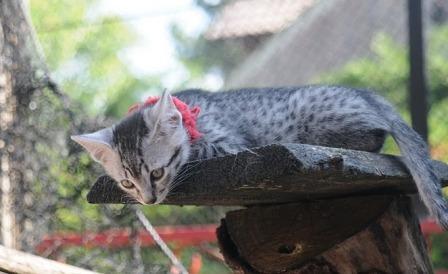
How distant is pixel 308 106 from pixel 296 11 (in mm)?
5908

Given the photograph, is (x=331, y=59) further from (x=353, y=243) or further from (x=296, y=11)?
(x=353, y=243)

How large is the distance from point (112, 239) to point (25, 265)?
1.83 m

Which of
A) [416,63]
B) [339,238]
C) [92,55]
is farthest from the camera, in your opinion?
[92,55]

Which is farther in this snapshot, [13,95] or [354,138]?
[13,95]

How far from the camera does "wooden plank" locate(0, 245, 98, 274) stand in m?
2.16

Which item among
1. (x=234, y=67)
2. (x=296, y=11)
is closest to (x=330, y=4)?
(x=296, y=11)

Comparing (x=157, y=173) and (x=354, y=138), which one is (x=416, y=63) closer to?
(x=354, y=138)

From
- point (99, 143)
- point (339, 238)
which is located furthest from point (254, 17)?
point (339, 238)

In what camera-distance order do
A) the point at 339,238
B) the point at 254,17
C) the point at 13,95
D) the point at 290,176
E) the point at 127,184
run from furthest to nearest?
the point at 254,17, the point at 13,95, the point at 127,184, the point at 339,238, the point at 290,176

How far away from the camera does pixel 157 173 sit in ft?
7.41

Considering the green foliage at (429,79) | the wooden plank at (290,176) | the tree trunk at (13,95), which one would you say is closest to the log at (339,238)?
the wooden plank at (290,176)

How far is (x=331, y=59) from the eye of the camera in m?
7.54

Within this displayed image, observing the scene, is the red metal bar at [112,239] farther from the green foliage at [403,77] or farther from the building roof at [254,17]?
the building roof at [254,17]

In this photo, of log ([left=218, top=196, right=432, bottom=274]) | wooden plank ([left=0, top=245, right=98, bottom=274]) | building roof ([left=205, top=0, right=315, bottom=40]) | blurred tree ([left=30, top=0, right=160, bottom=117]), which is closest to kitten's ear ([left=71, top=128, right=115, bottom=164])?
wooden plank ([left=0, top=245, right=98, bottom=274])
